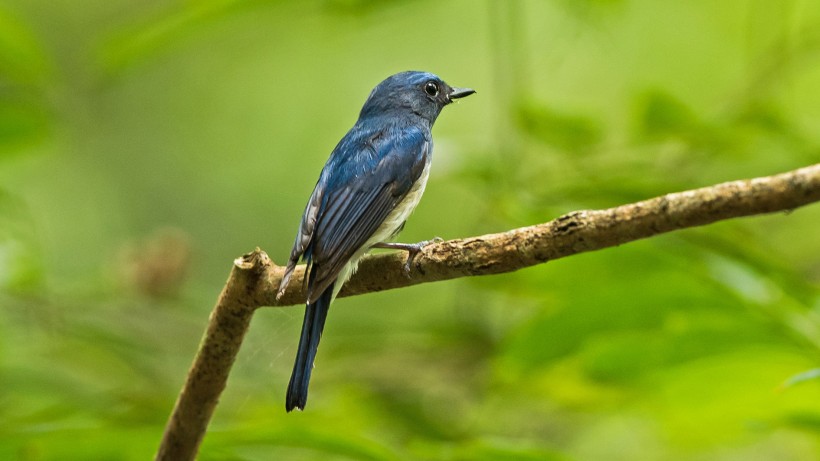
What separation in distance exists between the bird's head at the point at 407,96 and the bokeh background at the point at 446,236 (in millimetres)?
295

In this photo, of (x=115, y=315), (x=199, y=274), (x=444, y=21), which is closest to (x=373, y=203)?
(x=115, y=315)

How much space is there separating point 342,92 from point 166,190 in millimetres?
1837

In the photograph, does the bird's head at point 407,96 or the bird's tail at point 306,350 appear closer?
the bird's tail at point 306,350

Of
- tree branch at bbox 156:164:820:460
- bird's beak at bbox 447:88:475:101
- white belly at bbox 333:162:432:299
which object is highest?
bird's beak at bbox 447:88:475:101

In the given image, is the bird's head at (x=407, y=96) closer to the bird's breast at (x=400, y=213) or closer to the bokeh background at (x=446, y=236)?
the bokeh background at (x=446, y=236)

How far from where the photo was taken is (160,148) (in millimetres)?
8500

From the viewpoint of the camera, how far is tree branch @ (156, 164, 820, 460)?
1.61 meters

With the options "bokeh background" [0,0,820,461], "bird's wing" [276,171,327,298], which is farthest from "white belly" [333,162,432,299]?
"bokeh background" [0,0,820,461]

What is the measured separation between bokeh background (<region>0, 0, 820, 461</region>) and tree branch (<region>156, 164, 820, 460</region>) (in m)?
0.13

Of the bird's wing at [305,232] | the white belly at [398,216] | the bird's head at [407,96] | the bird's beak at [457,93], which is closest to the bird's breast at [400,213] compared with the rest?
the white belly at [398,216]

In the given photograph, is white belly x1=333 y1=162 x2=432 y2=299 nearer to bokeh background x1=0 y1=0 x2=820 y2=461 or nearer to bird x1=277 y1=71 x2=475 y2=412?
bird x1=277 y1=71 x2=475 y2=412

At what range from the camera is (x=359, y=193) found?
297 centimetres

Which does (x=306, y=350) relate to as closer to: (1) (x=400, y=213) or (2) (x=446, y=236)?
(1) (x=400, y=213)

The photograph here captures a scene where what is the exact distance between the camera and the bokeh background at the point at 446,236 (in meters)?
2.85
